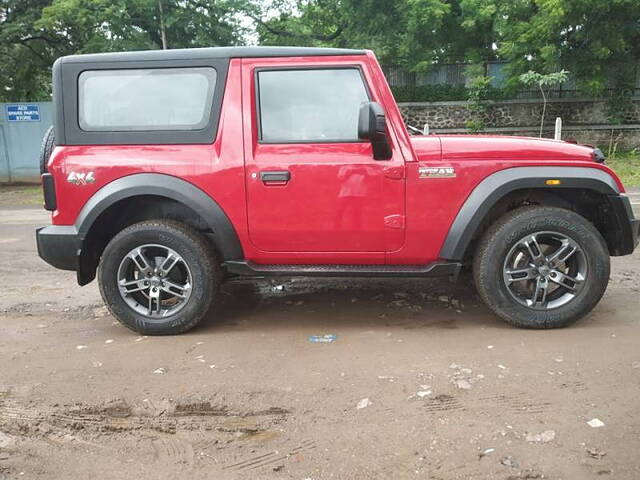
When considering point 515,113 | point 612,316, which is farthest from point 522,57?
point 612,316

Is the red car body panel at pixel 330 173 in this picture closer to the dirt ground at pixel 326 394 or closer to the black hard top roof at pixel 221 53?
the black hard top roof at pixel 221 53

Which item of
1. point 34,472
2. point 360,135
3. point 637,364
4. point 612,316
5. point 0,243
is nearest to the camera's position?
point 34,472

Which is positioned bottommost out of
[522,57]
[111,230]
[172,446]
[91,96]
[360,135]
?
[172,446]

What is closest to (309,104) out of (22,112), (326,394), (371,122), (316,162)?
(316,162)

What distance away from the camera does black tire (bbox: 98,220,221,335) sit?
3943mm

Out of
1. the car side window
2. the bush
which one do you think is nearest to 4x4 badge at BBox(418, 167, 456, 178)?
the car side window

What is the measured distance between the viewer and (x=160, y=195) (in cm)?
388

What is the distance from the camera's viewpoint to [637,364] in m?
3.32

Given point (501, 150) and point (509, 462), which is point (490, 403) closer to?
point (509, 462)

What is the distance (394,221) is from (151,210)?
1828 mm

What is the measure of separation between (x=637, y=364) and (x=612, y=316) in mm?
942

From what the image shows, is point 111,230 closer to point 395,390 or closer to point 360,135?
point 360,135

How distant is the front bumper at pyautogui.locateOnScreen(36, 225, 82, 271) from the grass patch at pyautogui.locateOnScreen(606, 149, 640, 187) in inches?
502

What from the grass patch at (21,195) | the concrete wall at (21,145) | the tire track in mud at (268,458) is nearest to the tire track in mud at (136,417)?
the tire track in mud at (268,458)
